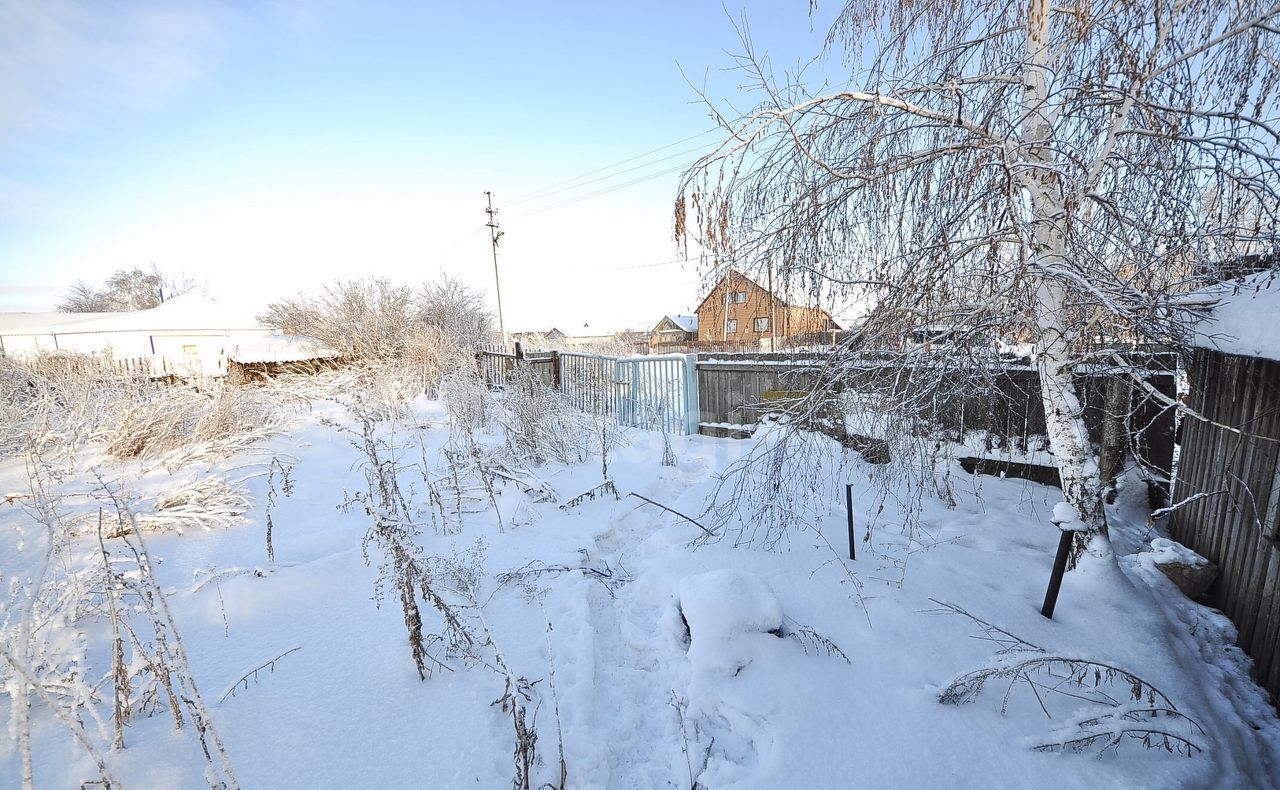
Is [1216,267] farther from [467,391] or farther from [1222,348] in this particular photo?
[467,391]

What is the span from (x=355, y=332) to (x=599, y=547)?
12.8m

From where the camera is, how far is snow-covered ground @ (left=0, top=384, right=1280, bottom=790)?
1846 millimetres

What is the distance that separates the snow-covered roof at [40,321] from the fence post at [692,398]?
31689 millimetres

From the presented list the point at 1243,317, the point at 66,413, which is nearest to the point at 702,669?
the point at 1243,317

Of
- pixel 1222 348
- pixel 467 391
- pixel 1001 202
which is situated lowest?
pixel 467 391

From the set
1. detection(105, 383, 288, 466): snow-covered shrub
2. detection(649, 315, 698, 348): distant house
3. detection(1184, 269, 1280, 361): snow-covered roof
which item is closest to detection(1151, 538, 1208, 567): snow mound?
detection(1184, 269, 1280, 361): snow-covered roof

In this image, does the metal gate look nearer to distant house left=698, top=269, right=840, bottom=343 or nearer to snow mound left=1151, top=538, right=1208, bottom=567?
distant house left=698, top=269, right=840, bottom=343

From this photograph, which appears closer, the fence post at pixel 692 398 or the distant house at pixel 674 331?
the fence post at pixel 692 398

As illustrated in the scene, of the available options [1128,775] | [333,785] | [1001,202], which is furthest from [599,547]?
[1001,202]

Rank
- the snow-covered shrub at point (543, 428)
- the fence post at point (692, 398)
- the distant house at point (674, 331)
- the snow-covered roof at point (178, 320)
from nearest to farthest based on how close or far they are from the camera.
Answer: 1. the snow-covered shrub at point (543, 428)
2. the fence post at point (692, 398)
3. the snow-covered roof at point (178, 320)
4. the distant house at point (674, 331)

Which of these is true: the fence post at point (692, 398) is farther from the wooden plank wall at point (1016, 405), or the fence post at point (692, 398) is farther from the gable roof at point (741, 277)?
the gable roof at point (741, 277)

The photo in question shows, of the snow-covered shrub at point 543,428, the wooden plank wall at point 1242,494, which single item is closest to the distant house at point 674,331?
the snow-covered shrub at point 543,428

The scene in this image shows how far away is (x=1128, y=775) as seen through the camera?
1736mm

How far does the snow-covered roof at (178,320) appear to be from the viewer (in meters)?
21.6
